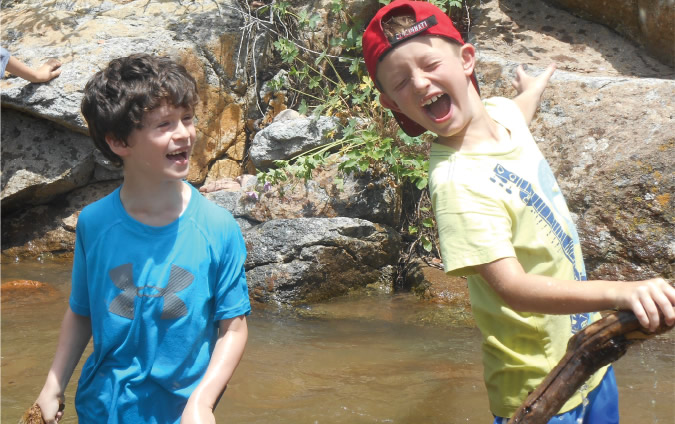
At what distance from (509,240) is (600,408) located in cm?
57

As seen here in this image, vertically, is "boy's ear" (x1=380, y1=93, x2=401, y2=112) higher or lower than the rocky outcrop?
higher

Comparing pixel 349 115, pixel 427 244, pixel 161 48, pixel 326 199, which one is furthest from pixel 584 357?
pixel 161 48

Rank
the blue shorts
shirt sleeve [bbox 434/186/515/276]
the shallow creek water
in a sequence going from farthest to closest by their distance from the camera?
1. the shallow creek water
2. the blue shorts
3. shirt sleeve [bbox 434/186/515/276]

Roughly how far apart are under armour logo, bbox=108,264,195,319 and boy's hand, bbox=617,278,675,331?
1175mm

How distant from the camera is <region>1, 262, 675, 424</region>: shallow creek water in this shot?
3531 millimetres

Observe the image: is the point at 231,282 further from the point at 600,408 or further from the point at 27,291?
the point at 27,291

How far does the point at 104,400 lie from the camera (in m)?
2.08

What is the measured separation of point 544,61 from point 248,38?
8.57ft

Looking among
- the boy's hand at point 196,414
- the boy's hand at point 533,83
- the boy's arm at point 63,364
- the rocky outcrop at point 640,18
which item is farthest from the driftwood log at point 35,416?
the rocky outcrop at point 640,18

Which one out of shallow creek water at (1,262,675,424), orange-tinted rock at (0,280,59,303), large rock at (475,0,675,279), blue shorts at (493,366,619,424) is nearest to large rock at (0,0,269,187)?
orange-tinted rock at (0,280,59,303)

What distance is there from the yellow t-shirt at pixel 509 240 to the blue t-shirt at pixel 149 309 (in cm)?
67

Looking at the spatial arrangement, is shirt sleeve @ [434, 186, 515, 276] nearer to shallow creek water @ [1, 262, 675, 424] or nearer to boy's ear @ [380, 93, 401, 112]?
boy's ear @ [380, 93, 401, 112]

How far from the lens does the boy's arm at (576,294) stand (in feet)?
4.79

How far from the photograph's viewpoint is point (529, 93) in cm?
260
